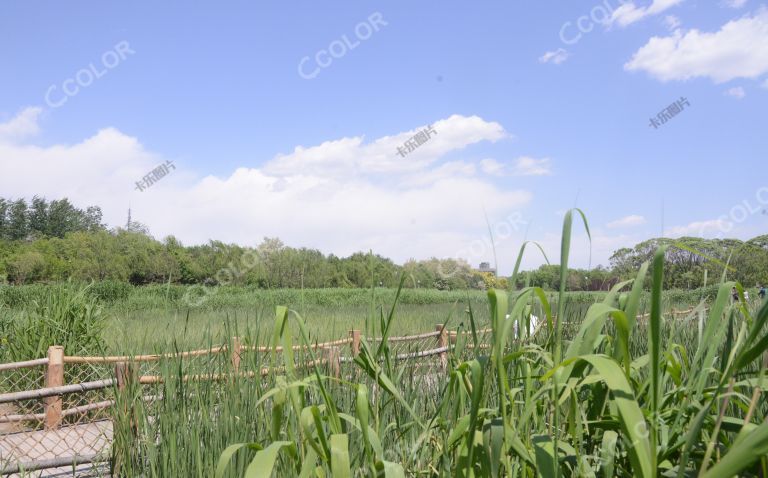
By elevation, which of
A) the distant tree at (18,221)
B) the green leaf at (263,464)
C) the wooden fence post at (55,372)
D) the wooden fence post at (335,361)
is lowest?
the wooden fence post at (55,372)

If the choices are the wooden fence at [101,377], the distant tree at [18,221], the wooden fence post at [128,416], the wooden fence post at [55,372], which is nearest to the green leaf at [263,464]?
the wooden fence at [101,377]

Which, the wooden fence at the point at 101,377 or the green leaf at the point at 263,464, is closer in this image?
the green leaf at the point at 263,464

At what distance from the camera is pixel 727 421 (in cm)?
117

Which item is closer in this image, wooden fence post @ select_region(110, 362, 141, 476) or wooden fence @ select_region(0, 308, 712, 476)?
wooden fence @ select_region(0, 308, 712, 476)

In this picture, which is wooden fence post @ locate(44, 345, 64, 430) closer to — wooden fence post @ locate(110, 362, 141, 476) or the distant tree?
wooden fence post @ locate(110, 362, 141, 476)

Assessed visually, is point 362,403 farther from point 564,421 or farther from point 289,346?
point 564,421

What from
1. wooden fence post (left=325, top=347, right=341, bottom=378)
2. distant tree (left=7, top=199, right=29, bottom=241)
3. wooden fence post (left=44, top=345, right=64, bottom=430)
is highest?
distant tree (left=7, top=199, right=29, bottom=241)

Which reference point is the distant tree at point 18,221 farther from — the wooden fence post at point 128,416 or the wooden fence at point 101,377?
the wooden fence post at point 128,416

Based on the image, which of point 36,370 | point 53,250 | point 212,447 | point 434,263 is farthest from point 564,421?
point 53,250

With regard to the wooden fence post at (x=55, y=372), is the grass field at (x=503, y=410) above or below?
above

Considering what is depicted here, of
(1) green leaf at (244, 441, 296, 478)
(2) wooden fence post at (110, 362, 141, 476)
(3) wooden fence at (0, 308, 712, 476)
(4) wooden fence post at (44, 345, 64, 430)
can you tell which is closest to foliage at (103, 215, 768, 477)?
(1) green leaf at (244, 441, 296, 478)

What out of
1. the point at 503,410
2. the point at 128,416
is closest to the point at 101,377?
the point at 128,416

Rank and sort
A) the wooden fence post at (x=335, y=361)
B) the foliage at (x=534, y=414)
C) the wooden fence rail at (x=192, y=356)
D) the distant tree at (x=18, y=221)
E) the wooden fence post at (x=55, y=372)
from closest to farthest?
the foliage at (x=534, y=414), the wooden fence rail at (x=192, y=356), the wooden fence post at (x=335, y=361), the wooden fence post at (x=55, y=372), the distant tree at (x=18, y=221)

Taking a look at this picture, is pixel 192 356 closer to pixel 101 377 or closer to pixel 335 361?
pixel 335 361
